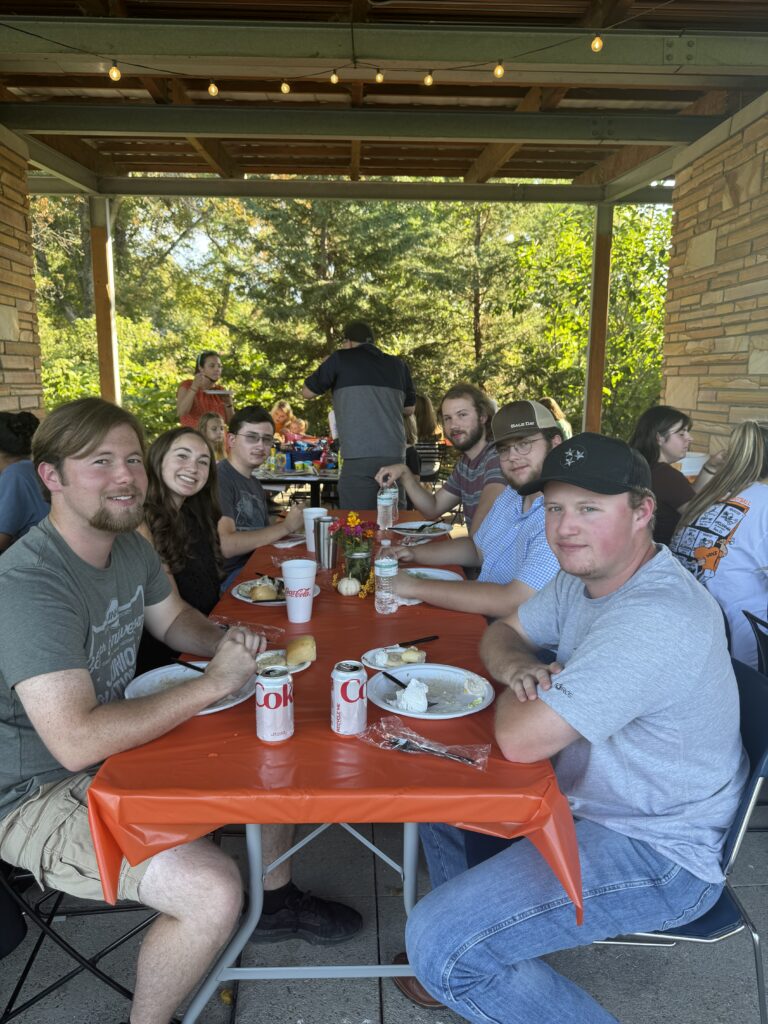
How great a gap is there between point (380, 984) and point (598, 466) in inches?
56.0

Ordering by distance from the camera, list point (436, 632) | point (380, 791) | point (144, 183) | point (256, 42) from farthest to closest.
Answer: point (144, 183) → point (256, 42) → point (436, 632) → point (380, 791)

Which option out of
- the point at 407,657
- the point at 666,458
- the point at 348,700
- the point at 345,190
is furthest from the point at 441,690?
the point at 345,190

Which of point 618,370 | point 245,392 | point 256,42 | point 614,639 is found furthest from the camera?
point 245,392

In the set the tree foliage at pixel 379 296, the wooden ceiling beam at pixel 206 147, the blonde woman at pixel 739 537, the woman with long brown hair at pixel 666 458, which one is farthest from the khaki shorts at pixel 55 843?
the tree foliage at pixel 379 296

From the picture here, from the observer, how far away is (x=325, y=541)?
279 centimetres

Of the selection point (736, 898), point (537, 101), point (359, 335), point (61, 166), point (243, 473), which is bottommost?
point (736, 898)

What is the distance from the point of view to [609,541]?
1.50 m

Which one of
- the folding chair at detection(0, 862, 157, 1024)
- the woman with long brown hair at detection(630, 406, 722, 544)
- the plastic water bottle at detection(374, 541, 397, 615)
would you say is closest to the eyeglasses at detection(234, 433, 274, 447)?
the plastic water bottle at detection(374, 541, 397, 615)

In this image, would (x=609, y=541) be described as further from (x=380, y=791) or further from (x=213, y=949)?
(x=213, y=949)

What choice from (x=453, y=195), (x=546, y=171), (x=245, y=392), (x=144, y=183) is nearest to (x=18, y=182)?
(x=144, y=183)

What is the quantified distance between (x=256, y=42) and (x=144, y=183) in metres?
3.86

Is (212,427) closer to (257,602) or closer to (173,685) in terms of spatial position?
(257,602)

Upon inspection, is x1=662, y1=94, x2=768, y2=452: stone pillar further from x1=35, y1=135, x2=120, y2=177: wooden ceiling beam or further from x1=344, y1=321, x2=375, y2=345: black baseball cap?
x1=35, y1=135, x2=120, y2=177: wooden ceiling beam

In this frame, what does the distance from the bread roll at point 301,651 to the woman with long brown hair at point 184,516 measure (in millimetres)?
999
